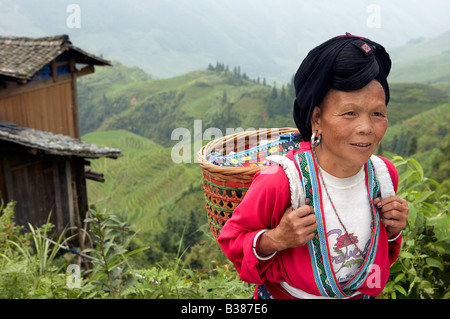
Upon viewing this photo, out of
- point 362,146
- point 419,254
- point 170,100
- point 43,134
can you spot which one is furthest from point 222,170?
point 170,100

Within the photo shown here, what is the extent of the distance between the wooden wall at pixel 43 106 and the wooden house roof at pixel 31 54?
58 centimetres

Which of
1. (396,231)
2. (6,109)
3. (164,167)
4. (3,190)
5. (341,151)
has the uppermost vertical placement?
(6,109)

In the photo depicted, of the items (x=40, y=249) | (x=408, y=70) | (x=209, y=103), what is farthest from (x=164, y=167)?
(x=408, y=70)

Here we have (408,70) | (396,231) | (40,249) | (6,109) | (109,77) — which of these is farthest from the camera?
(408,70)

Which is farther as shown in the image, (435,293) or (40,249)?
(40,249)

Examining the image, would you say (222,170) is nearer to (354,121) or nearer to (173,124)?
(354,121)

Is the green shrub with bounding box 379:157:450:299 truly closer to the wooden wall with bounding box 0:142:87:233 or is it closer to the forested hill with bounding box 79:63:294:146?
the wooden wall with bounding box 0:142:87:233

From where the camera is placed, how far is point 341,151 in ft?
4.28

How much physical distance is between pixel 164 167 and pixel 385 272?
1498 inches

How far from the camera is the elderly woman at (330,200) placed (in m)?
1.26

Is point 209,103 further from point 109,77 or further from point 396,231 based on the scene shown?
point 396,231

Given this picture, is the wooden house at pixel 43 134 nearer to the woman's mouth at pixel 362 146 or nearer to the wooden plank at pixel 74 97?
the wooden plank at pixel 74 97

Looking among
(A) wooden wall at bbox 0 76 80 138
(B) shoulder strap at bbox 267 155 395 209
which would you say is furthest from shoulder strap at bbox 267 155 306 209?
(A) wooden wall at bbox 0 76 80 138

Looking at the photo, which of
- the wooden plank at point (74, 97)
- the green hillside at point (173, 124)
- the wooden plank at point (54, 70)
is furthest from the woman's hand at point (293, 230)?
the green hillside at point (173, 124)
